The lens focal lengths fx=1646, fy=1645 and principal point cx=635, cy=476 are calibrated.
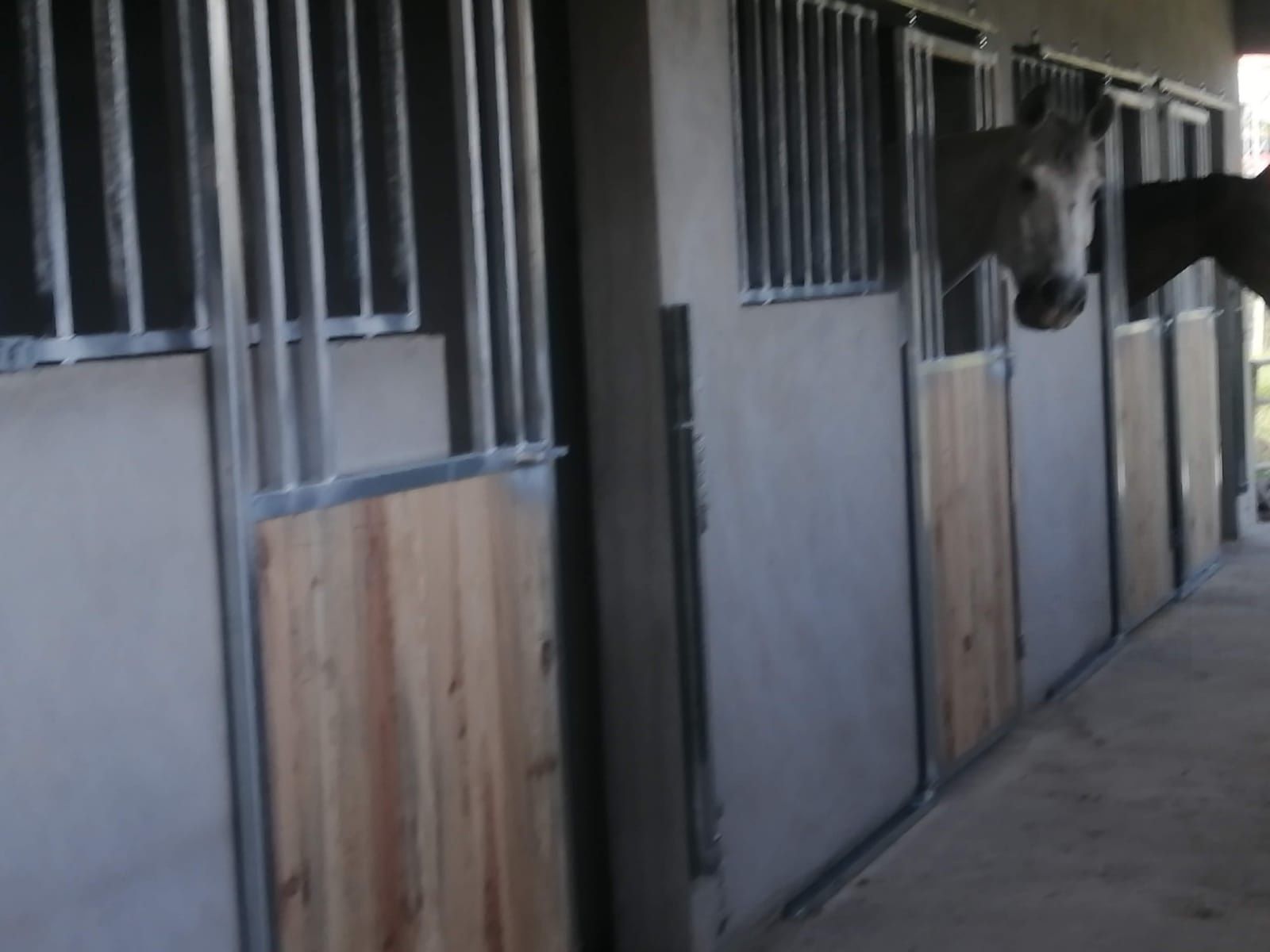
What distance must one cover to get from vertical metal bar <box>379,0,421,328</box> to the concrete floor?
1.47 metres

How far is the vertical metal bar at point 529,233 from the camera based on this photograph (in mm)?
2504

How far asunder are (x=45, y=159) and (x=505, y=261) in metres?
0.91

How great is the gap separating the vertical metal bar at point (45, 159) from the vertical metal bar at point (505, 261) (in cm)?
86

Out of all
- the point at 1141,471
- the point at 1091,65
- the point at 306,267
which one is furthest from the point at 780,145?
the point at 1141,471

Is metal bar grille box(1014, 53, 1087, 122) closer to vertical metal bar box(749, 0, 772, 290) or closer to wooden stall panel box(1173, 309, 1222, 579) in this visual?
wooden stall panel box(1173, 309, 1222, 579)

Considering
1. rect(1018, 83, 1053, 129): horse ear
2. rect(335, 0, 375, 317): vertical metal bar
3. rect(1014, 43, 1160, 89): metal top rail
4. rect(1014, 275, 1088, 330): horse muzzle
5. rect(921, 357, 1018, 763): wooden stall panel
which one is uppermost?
rect(1014, 43, 1160, 89): metal top rail

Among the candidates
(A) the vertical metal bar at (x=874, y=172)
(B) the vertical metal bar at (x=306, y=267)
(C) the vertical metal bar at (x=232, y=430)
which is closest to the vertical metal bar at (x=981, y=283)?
(A) the vertical metal bar at (x=874, y=172)

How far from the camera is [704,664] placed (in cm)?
286

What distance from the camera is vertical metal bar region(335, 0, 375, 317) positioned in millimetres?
2186

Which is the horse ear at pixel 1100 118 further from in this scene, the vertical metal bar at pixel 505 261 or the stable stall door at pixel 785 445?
the vertical metal bar at pixel 505 261

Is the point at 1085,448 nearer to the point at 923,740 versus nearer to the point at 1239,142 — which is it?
the point at 923,740

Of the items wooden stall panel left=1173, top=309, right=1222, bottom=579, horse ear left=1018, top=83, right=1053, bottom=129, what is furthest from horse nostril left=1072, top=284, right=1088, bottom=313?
wooden stall panel left=1173, top=309, right=1222, bottom=579

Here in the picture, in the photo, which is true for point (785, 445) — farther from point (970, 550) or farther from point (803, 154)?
point (970, 550)

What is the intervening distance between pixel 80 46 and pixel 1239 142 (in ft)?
19.9
